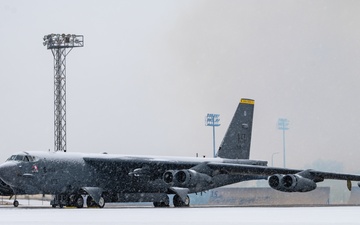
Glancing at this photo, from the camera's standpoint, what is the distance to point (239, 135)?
64.1 metres

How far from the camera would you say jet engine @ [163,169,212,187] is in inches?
2111

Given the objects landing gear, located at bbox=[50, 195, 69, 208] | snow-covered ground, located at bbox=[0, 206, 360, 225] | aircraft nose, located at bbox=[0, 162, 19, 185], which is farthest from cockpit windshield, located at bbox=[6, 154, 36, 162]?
snow-covered ground, located at bbox=[0, 206, 360, 225]

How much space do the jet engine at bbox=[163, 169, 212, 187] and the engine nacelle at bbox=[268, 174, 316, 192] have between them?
4.89 m

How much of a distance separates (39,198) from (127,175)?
27739mm

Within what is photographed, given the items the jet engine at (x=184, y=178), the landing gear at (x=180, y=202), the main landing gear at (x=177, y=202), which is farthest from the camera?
the main landing gear at (x=177, y=202)

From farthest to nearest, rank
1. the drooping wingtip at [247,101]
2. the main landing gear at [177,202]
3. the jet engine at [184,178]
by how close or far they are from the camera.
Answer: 1. the drooping wingtip at [247,101]
2. the main landing gear at [177,202]
3. the jet engine at [184,178]

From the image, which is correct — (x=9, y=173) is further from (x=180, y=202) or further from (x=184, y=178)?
(x=180, y=202)

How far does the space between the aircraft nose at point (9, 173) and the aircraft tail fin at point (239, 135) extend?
1904cm

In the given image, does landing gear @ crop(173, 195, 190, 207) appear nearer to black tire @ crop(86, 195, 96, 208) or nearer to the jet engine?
the jet engine

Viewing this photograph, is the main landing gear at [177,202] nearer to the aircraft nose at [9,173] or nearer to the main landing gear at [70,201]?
the main landing gear at [70,201]

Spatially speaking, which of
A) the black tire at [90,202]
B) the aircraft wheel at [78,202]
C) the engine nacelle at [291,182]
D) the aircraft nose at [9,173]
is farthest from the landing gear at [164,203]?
the aircraft nose at [9,173]

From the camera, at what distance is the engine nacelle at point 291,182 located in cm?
5403

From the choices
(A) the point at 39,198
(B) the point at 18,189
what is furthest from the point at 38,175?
(A) the point at 39,198

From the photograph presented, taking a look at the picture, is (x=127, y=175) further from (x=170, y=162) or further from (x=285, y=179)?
(x=285, y=179)
